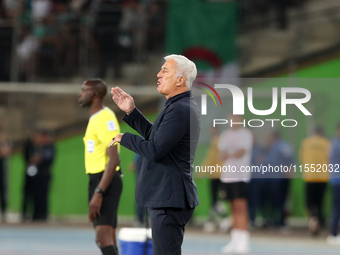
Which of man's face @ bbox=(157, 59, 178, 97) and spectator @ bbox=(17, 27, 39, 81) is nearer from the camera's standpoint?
man's face @ bbox=(157, 59, 178, 97)

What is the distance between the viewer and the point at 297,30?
12852mm

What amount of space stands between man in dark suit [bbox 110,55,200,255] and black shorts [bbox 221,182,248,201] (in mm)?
4378

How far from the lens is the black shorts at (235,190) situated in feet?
27.2

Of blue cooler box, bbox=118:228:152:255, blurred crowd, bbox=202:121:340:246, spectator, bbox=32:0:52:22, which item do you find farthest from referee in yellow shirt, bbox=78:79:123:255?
spectator, bbox=32:0:52:22

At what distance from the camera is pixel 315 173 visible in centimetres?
1106

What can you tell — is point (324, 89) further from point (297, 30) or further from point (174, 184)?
point (174, 184)

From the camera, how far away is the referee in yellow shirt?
509 cm

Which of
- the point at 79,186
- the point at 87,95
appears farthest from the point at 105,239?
the point at 79,186

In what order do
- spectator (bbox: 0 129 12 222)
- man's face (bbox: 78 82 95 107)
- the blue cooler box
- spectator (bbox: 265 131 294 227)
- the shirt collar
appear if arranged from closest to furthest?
the shirt collar
man's face (bbox: 78 82 95 107)
the blue cooler box
spectator (bbox: 265 131 294 227)
spectator (bbox: 0 129 12 222)

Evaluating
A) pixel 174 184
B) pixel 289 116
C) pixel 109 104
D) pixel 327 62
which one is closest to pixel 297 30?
pixel 327 62

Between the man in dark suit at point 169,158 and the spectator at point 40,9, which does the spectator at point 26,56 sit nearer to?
the spectator at point 40,9

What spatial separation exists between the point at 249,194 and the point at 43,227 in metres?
4.45

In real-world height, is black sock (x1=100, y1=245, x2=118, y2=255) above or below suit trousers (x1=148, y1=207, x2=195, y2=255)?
below

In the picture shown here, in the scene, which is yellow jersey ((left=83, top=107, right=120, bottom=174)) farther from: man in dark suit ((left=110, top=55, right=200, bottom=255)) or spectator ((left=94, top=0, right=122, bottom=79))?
spectator ((left=94, top=0, right=122, bottom=79))
